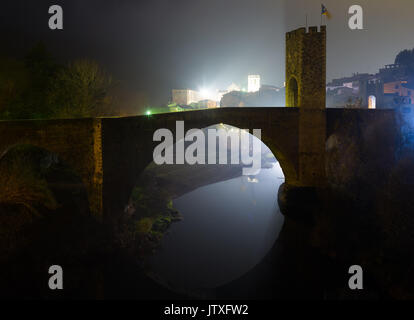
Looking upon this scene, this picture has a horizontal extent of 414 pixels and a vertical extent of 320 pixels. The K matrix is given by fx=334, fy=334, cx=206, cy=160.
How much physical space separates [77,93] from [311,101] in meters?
13.3

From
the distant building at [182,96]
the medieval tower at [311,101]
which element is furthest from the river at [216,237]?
the distant building at [182,96]

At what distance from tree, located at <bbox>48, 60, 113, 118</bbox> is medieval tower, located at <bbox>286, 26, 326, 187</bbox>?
462 inches

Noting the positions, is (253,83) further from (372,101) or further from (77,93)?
(77,93)

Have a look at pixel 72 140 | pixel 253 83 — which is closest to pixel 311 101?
pixel 72 140

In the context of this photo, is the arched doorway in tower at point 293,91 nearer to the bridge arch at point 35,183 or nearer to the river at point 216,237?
the river at point 216,237

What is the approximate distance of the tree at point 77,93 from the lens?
1848 cm

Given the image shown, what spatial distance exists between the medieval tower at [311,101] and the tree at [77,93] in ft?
38.5

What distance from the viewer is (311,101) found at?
16031 millimetres

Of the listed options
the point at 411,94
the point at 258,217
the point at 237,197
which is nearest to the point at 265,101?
the point at 411,94

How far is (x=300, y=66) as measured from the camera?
52.5ft

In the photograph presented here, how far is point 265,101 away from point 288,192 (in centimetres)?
3937

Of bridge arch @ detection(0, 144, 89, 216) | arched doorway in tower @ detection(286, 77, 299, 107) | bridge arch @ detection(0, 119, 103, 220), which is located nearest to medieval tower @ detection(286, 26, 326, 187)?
arched doorway in tower @ detection(286, 77, 299, 107)

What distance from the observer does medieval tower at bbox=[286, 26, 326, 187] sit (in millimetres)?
15930
